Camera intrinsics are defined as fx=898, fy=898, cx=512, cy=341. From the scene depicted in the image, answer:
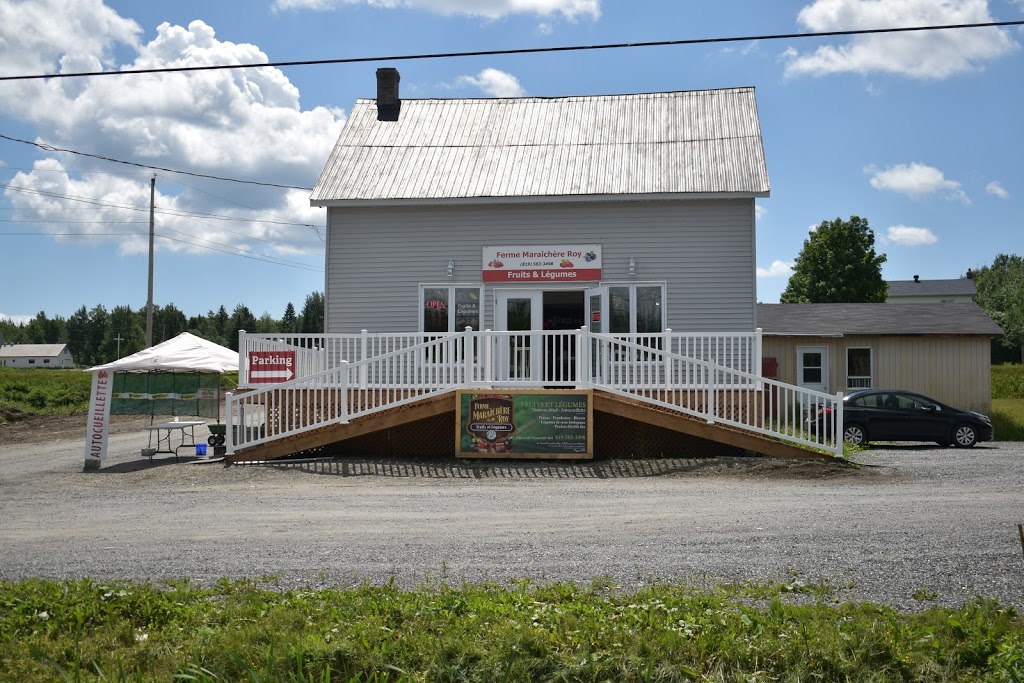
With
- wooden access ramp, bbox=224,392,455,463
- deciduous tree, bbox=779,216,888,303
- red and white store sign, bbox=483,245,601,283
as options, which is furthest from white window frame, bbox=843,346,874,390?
deciduous tree, bbox=779,216,888,303

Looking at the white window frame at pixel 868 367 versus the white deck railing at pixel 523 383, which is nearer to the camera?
the white deck railing at pixel 523 383

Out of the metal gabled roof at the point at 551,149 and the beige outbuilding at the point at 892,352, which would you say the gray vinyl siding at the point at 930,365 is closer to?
the beige outbuilding at the point at 892,352

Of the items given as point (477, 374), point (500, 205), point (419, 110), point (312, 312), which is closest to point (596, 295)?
point (500, 205)

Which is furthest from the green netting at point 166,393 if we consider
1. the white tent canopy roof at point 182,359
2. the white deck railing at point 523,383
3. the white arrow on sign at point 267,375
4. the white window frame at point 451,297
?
the white deck railing at point 523,383

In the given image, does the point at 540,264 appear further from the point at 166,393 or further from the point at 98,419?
the point at 166,393

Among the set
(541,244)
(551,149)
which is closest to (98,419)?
(541,244)

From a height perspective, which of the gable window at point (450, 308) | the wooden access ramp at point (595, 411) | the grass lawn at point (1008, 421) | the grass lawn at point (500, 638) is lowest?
the grass lawn at point (500, 638)

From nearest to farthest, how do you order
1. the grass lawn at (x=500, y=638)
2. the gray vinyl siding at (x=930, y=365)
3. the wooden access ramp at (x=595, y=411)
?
the grass lawn at (x=500, y=638) < the wooden access ramp at (x=595, y=411) < the gray vinyl siding at (x=930, y=365)

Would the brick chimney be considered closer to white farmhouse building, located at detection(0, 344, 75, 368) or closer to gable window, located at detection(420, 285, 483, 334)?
gable window, located at detection(420, 285, 483, 334)

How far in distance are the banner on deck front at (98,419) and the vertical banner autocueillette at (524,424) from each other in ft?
20.1

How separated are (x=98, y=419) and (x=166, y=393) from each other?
10.3 meters

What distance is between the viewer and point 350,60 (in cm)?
1361

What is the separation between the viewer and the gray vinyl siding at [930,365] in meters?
26.1

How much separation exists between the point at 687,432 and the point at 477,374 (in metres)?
3.51
